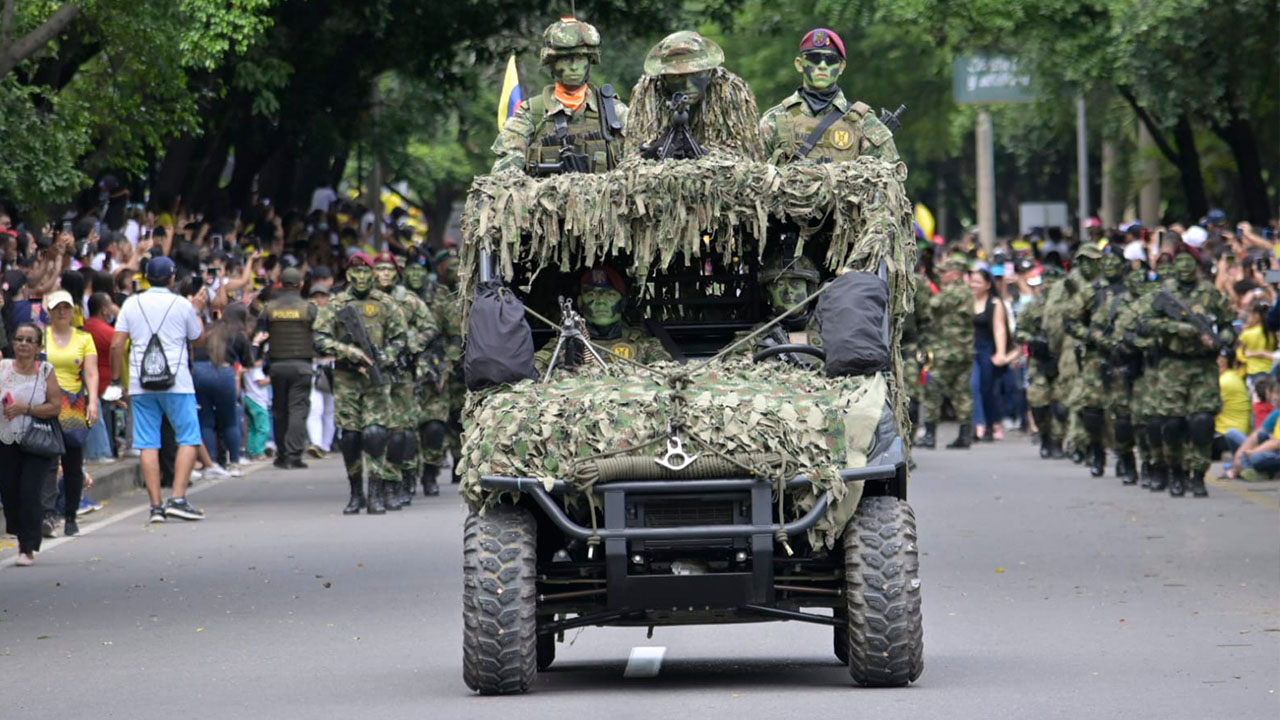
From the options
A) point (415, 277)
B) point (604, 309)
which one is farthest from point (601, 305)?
point (415, 277)

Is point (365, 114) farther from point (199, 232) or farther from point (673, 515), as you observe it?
point (673, 515)

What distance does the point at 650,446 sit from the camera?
938 centimetres

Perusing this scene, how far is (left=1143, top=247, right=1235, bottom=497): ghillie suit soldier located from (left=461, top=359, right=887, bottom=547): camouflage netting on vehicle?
32.5 feet

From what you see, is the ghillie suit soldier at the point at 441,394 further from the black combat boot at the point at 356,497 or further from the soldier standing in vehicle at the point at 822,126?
the soldier standing in vehicle at the point at 822,126

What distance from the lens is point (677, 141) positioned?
11.1 meters

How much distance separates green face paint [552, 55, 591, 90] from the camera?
12086 mm

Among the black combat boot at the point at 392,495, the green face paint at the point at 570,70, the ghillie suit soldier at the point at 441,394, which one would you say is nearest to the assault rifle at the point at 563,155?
the green face paint at the point at 570,70

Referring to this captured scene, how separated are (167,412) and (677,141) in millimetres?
8444

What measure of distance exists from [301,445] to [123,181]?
6724 millimetres

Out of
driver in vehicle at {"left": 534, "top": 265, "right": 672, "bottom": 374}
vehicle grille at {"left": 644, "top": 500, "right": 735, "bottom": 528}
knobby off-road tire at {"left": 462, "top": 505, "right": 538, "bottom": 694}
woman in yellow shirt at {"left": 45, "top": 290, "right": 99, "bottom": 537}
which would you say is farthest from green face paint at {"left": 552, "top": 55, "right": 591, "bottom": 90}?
woman in yellow shirt at {"left": 45, "top": 290, "right": 99, "bottom": 537}

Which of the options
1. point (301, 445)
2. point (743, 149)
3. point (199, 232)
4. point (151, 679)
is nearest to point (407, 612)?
point (151, 679)

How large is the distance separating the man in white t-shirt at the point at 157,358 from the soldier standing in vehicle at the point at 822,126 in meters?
7.21

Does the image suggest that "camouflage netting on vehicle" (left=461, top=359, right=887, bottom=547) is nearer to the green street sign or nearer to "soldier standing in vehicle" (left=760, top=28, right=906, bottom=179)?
"soldier standing in vehicle" (left=760, top=28, right=906, bottom=179)

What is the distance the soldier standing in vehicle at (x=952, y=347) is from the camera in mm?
26297
